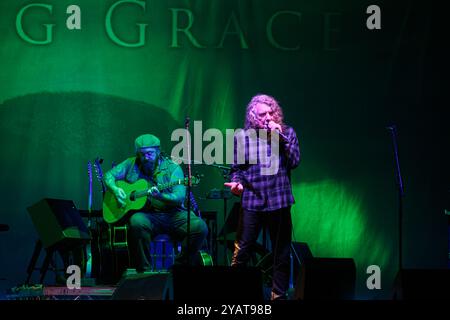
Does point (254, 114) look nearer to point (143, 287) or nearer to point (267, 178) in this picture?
point (267, 178)

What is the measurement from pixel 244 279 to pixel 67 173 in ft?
16.9

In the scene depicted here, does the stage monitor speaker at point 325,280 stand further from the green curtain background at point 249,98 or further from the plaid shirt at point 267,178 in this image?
the green curtain background at point 249,98

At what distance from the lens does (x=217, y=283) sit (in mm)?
3643

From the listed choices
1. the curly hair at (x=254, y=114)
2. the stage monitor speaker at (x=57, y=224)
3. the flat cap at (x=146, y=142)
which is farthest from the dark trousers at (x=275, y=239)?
the stage monitor speaker at (x=57, y=224)

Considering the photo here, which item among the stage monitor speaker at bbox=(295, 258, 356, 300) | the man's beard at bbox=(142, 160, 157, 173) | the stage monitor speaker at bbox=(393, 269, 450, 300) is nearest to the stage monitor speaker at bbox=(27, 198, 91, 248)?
the man's beard at bbox=(142, 160, 157, 173)

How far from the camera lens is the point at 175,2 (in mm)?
8445

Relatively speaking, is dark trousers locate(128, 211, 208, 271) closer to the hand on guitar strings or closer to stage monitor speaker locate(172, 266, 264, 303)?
the hand on guitar strings

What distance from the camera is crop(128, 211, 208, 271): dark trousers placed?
7.04 m

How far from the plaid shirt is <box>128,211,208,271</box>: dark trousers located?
1.75m

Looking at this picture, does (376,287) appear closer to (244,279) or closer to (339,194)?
(339,194)

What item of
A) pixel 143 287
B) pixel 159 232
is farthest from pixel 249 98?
pixel 143 287

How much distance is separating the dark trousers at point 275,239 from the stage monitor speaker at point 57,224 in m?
2.22

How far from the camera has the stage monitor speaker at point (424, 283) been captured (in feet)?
11.8
